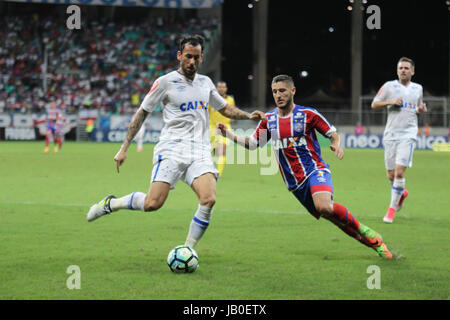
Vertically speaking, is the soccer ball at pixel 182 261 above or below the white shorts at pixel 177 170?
below

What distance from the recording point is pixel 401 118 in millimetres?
9664

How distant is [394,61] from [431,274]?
158ft

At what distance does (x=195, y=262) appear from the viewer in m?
5.68

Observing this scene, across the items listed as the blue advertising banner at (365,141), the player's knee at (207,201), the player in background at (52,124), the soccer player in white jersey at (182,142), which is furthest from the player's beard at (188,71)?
the blue advertising banner at (365,141)

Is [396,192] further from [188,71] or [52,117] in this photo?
[52,117]

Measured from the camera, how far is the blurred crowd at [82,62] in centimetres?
3762

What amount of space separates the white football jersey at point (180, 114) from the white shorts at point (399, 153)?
13.5 feet

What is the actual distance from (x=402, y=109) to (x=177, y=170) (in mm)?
4828

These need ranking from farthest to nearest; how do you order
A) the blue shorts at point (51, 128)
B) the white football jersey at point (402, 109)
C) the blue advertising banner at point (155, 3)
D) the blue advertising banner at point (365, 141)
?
the blue advertising banner at point (155, 3)
the blue advertising banner at point (365, 141)
the blue shorts at point (51, 128)
the white football jersey at point (402, 109)

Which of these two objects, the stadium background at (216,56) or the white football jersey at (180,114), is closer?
the white football jersey at (180,114)

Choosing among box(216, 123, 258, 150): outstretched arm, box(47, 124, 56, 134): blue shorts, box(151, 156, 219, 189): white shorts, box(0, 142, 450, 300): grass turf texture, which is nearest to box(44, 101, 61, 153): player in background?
box(47, 124, 56, 134): blue shorts

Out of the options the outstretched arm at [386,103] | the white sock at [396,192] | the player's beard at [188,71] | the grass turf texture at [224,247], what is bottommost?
the grass turf texture at [224,247]

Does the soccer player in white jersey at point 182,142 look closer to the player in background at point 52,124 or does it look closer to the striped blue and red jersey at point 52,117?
the player in background at point 52,124

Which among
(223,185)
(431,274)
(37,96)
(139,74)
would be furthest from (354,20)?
(431,274)
